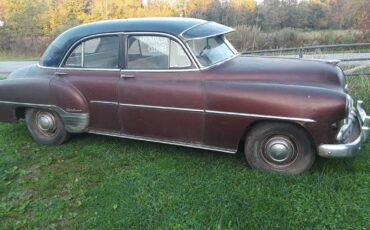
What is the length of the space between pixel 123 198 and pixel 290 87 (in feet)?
6.75

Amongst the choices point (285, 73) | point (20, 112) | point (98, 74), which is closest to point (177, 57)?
point (98, 74)

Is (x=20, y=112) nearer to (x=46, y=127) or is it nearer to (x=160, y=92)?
(x=46, y=127)

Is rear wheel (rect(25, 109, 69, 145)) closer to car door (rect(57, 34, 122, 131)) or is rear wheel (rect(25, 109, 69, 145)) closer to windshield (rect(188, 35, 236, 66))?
car door (rect(57, 34, 122, 131))

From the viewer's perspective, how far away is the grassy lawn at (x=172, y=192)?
3402 millimetres

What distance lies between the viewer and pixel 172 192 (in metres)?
3.88

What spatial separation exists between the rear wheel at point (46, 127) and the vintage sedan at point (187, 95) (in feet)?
0.05

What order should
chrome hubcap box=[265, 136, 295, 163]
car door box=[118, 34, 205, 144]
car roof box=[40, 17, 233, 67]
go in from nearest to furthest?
1. chrome hubcap box=[265, 136, 295, 163]
2. car door box=[118, 34, 205, 144]
3. car roof box=[40, 17, 233, 67]

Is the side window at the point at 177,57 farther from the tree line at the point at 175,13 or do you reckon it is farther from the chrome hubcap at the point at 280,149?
the tree line at the point at 175,13

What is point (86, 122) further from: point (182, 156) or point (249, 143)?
point (249, 143)

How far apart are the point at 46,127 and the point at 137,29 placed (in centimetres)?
198

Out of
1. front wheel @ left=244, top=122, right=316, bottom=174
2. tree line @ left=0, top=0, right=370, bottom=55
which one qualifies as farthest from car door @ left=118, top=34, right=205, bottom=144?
tree line @ left=0, top=0, right=370, bottom=55

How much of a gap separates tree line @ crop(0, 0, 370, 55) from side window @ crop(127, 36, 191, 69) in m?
15.7

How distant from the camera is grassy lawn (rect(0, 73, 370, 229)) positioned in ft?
11.2

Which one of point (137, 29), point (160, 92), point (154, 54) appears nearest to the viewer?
point (160, 92)
